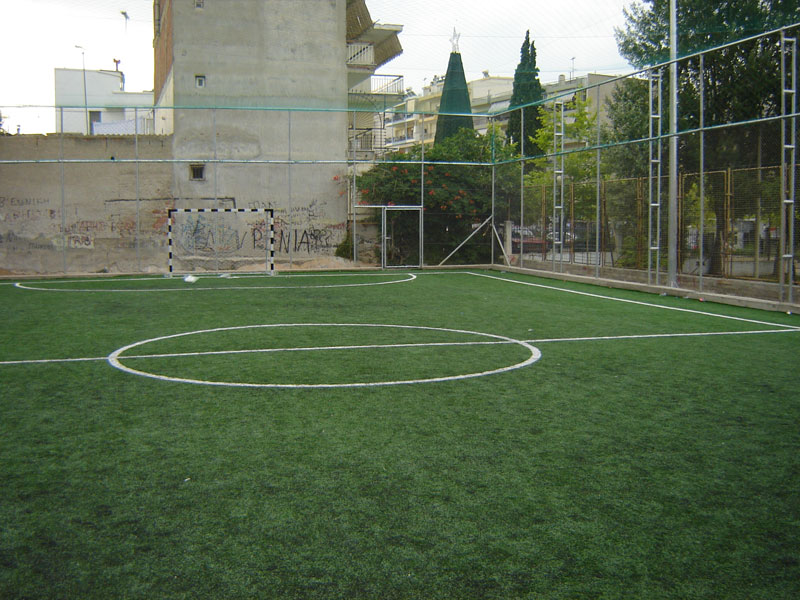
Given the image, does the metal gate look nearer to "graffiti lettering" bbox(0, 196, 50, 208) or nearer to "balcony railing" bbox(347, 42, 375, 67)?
"graffiti lettering" bbox(0, 196, 50, 208)

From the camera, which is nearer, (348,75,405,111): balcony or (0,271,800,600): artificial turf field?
(0,271,800,600): artificial turf field

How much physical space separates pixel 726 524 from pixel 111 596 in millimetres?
2658

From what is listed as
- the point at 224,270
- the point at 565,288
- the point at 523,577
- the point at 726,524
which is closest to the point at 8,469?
the point at 523,577

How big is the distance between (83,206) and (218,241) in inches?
141

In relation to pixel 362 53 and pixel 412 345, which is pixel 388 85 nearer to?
pixel 362 53

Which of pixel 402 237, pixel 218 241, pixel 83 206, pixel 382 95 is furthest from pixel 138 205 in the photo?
pixel 382 95

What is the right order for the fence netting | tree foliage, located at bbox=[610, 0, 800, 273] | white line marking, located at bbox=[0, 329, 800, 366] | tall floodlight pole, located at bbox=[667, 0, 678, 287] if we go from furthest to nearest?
the fence netting < tall floodlight pole, located at bbox=[667, 0, 678, 287] < tree foliage, located at bbox=[610, 0, 800, 273] < white line marking, located at bbox=[0, 329, 800, 366]

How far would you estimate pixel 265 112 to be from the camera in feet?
71.9

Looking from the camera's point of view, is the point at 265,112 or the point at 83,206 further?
the point at 265,112

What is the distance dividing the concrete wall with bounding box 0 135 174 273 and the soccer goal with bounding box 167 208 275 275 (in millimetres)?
482

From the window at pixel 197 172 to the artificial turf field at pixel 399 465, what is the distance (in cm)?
1259

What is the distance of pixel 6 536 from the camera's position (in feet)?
11.1

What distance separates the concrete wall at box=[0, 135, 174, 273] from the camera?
20188 mm

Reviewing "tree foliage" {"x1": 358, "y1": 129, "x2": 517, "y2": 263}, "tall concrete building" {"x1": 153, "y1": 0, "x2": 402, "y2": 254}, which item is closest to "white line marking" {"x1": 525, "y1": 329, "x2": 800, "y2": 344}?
"tree foliage" {"x1": 358, "y1": 129, "x2": 517, "y2": 263}
